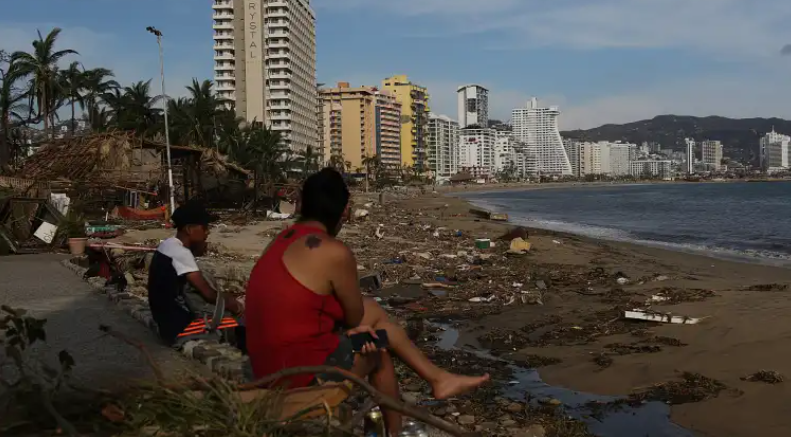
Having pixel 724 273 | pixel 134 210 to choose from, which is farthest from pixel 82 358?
pixel 134 210

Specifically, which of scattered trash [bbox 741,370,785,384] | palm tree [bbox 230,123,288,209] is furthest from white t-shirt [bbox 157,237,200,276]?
palm tree [bbox 230,123,288,209]

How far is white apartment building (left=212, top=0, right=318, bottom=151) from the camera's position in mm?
95438

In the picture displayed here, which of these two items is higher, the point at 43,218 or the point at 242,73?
the point at 242,73

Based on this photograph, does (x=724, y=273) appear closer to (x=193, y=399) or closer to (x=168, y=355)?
(x=168, y=355)

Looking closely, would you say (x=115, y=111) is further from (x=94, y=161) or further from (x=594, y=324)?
(x=594, y=324)

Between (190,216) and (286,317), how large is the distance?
233cm

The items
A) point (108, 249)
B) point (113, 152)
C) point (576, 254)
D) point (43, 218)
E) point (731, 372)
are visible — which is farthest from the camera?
point (113, 152)

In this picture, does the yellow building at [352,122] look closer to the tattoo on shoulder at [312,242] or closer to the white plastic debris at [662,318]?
the white plastic debris at [662,318]

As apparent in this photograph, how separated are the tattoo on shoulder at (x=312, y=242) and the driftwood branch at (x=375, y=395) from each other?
1.73 ft

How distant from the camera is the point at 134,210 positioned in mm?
23109

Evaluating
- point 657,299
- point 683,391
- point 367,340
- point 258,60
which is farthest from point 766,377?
point 258,60

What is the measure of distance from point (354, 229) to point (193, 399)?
22.5 metres

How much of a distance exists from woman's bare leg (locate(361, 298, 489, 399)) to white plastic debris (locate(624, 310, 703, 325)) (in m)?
6.12

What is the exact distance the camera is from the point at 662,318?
8609 mm
